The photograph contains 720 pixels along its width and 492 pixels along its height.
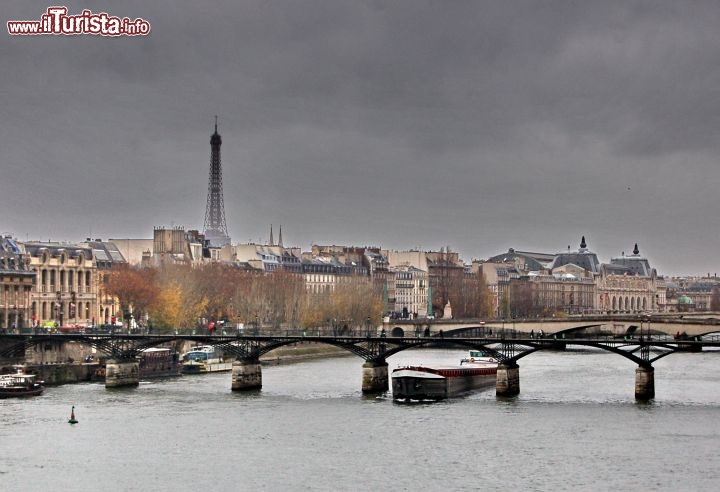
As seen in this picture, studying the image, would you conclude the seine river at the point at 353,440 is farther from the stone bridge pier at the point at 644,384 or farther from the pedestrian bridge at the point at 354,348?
the pedestrian bridge at the point at 354,348

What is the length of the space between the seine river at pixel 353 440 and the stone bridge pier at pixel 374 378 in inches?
40.6

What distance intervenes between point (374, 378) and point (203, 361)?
22167mm

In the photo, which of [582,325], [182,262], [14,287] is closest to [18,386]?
[14,287]

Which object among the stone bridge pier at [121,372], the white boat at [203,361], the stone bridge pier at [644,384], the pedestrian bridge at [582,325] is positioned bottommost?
the stone bridge pier at [644,384]

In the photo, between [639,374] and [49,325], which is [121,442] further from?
[49,325]

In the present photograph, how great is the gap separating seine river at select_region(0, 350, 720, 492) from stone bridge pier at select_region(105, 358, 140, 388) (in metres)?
1.15

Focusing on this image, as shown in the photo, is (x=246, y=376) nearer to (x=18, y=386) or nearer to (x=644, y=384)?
(x=18, y=386)

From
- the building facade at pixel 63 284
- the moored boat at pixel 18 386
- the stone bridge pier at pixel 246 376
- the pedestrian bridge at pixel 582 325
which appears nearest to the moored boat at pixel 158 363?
the stone bridge pier at pixel 246 376

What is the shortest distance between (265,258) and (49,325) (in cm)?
6724

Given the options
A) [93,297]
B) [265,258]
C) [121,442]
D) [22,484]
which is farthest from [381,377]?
[265,258]

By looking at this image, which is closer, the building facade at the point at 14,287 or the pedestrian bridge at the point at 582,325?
the building facade at the point at 14,287

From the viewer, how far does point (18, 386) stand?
238ft

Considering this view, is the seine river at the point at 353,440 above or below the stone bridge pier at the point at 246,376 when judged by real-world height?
below

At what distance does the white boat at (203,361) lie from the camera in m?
92.1
